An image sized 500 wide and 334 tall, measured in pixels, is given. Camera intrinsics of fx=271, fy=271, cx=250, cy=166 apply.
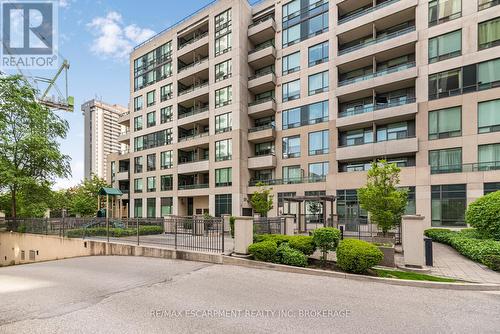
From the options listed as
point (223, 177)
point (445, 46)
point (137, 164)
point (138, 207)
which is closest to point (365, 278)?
point (445, 46)

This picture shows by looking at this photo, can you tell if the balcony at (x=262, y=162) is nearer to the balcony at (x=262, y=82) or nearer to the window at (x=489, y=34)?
the balcony at (x=262, y=82)

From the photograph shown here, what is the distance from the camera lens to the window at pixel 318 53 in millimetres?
→ 30734

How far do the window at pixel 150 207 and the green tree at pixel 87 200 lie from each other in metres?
9.81

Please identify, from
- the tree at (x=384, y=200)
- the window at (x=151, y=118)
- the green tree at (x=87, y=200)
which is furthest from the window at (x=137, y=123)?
the tree at (x=384, y=200)

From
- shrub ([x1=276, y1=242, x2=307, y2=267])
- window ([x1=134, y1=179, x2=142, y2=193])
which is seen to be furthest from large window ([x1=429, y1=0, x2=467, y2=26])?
window ([x1=134, y1=179, x2=142, y2=193])

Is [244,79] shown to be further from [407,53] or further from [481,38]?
[481,38]

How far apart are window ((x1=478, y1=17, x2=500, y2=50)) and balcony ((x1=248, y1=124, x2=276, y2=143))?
2038 cm

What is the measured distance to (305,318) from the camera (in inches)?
236

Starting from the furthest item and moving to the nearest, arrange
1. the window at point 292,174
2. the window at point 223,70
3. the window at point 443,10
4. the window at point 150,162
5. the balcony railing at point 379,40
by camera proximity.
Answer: the window at point 150,162, the window at point 223,70, the window at point 292,174, the balcony railing at point 379,40, the window at point 443,10

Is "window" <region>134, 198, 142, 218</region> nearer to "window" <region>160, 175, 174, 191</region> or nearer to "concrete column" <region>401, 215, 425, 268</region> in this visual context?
"window" <region>160, 175, 174, 191</region>

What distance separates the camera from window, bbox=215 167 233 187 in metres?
33.6

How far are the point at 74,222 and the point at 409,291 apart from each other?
19.8 meters

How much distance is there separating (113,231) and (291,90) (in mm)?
24992

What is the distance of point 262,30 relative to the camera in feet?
112
